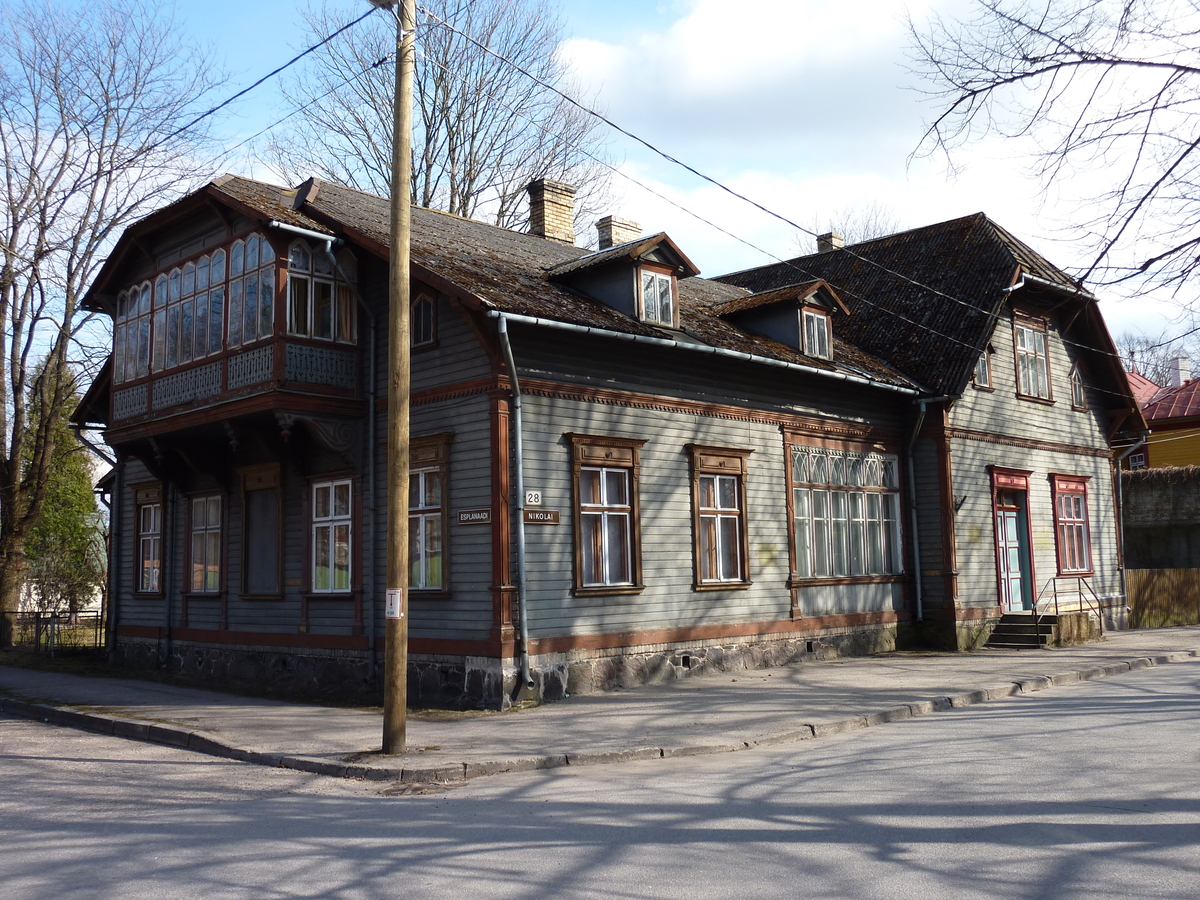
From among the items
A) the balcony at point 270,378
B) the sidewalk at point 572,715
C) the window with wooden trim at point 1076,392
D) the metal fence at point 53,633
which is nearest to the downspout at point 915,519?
the sidewalk at point 572,715

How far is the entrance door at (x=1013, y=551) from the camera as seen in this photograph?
23.4 metres

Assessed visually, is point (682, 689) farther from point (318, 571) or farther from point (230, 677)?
point (230, 677)

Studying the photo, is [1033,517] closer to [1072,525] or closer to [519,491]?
[1072,525]

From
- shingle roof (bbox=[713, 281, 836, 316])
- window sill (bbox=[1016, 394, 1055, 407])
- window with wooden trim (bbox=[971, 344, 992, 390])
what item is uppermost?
shingle roof (bbox=[713, 281, 836, 316])

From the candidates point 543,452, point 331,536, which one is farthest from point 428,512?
point 331,536

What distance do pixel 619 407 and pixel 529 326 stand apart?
7.55ft

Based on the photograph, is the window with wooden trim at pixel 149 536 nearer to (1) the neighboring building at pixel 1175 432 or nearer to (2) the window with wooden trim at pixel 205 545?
(2) the window with wooden trim at pixel 205 545

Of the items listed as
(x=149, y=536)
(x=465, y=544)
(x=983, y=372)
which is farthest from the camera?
(x=983, y=372)

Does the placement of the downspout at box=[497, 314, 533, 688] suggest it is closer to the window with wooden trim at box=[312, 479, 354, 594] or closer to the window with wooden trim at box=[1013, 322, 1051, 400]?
the window with wooden trim at box=[312, 479, 354, 594]

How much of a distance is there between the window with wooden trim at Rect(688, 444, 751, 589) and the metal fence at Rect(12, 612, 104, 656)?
→ 15092 millimetres

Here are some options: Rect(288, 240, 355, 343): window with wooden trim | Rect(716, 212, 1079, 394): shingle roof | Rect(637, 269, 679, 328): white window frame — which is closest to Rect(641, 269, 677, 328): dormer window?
Rect(637, 269, 679, 328): white window frame

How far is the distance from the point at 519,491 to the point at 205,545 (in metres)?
8.25

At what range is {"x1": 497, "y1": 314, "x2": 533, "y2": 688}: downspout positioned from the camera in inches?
574

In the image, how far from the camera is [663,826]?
25.1 feet
